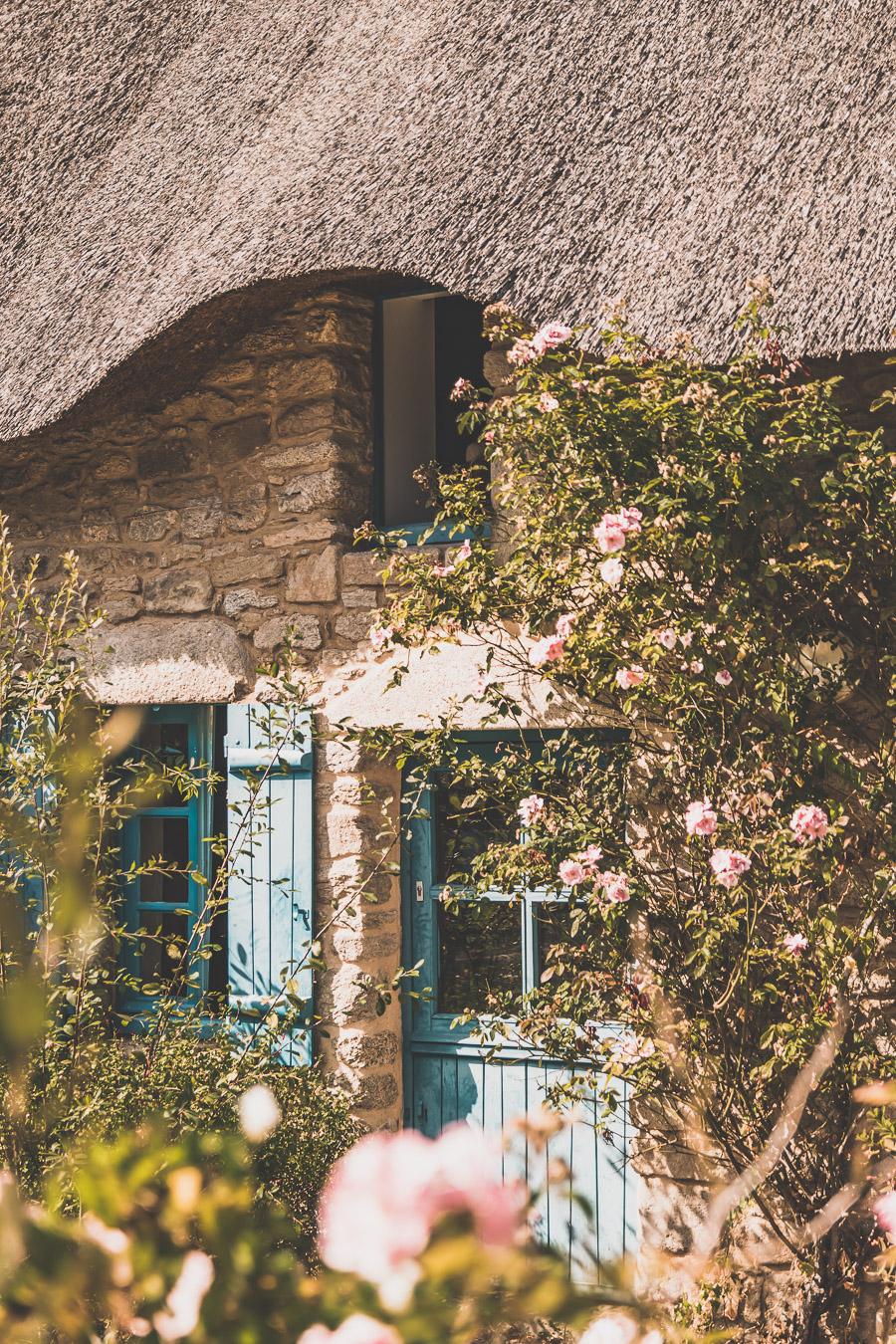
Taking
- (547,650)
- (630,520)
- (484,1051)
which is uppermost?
(630,520)

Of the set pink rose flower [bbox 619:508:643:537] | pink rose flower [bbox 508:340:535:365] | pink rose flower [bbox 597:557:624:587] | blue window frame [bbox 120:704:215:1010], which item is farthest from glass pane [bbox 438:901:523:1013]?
pink rose flower [bbox 508:340:535:365]

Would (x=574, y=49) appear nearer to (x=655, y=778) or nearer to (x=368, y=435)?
(x=368, y=435)

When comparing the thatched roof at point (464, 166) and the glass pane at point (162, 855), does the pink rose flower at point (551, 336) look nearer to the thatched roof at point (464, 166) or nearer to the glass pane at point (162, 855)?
the thatched roof at point (464, 166)

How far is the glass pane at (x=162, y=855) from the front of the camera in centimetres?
406

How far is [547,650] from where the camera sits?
2668 mm

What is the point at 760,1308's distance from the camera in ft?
9.32

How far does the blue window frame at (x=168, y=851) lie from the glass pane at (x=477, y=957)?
83 centimetres

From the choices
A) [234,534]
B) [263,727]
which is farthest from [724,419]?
[234,534]

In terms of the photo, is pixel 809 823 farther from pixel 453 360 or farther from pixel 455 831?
pixel 453 360

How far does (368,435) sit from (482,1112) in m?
2.23

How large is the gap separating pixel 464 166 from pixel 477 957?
240cm

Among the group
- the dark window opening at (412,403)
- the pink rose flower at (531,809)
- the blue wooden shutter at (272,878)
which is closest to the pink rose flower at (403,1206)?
the pink rose flower at (531,809)

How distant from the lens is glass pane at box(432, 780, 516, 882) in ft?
11.5


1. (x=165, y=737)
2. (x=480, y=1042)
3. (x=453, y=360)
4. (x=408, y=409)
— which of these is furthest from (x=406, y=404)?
(x=480, y=1042)
